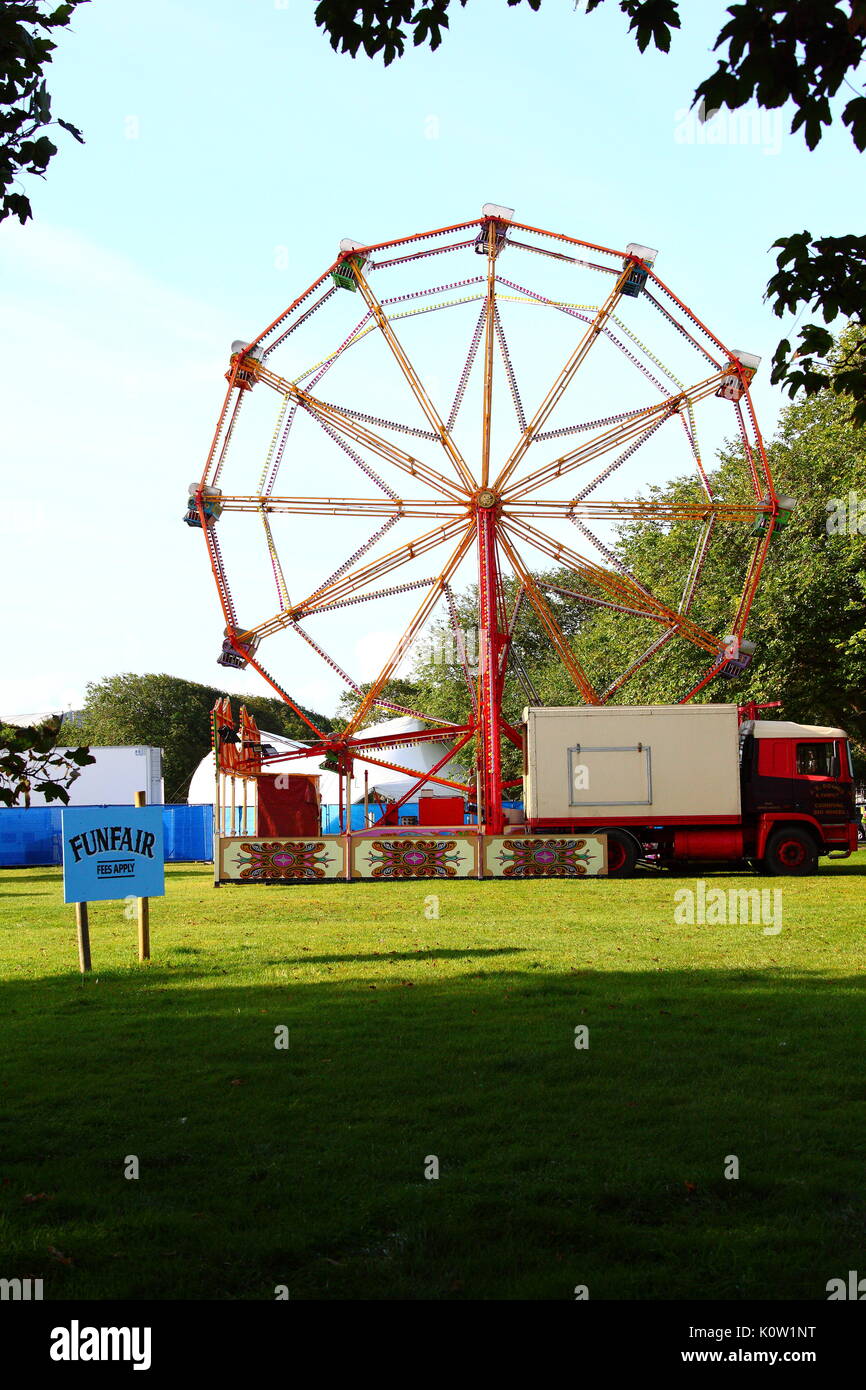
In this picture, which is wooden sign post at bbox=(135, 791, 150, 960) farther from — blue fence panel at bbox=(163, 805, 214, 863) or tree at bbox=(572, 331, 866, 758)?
blue fence panel at bbox=(163, 805, 214, 863)

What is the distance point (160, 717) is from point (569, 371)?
6646 cm

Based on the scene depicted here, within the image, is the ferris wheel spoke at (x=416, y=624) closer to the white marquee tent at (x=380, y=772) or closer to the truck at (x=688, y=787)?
the truck at (x=688, y=787)

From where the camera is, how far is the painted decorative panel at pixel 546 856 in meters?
24.6

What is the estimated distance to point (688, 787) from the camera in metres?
25.7

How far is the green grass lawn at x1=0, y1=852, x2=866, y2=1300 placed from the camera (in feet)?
14.9

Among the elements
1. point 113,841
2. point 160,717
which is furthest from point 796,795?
point 160,717

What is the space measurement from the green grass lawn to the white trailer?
27965mm

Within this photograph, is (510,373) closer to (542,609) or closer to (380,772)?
(542,609)

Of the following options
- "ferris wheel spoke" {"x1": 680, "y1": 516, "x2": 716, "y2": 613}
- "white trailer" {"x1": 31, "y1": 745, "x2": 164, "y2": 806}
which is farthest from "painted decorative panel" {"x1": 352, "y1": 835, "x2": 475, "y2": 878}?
"white trailer" {"x1": 31, "y1": 745, "x2": 164, "y2": 806}

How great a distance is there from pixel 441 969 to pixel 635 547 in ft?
117

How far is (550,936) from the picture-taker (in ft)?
47.0

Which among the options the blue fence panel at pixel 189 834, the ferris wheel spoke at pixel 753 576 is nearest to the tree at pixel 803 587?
the ferris wheel spoke at pixel 753 576

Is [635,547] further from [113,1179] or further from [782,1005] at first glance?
[113,1179]
